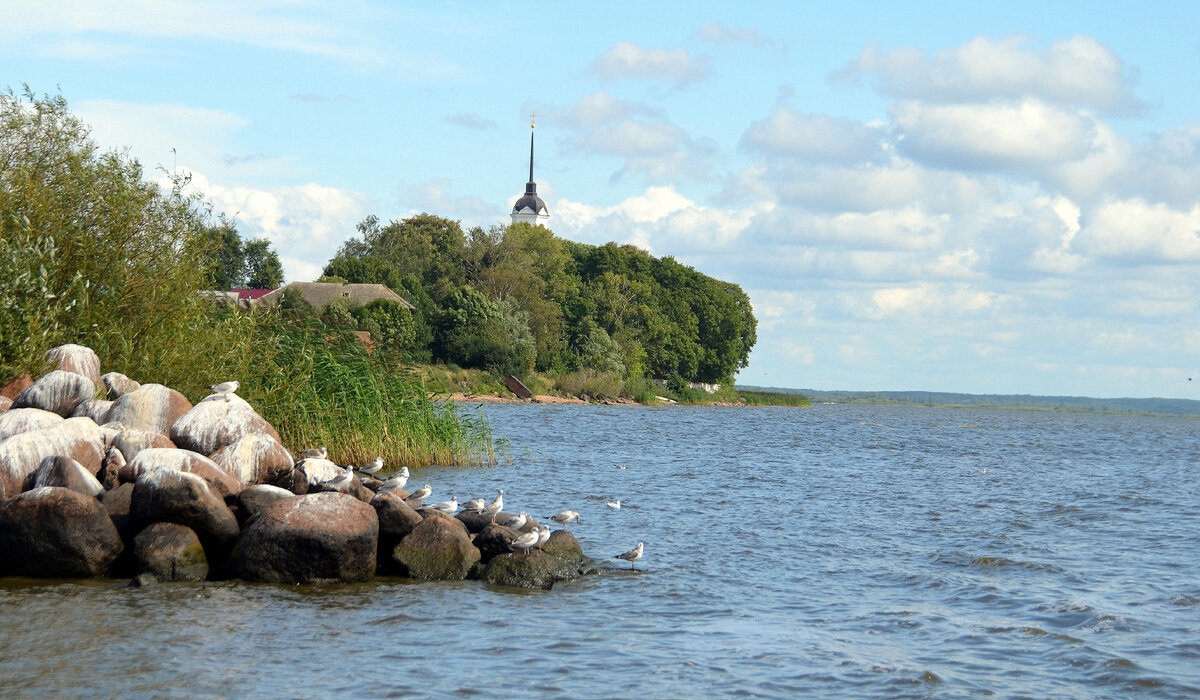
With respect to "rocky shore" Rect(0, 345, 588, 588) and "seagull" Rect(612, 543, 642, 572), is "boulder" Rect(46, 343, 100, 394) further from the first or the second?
"seagull" Rect(612, 543, 642, 572)

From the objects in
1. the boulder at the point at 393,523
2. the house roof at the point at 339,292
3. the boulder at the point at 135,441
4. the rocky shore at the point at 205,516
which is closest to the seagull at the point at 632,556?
the rocky shore at the point at 205,516

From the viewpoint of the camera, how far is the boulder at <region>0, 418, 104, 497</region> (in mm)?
14938

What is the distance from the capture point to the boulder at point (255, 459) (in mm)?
16500

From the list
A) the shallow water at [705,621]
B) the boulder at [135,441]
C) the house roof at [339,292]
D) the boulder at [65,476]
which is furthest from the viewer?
the house roof at [339,292]

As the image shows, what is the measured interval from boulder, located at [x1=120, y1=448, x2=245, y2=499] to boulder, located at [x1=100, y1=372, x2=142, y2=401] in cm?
368

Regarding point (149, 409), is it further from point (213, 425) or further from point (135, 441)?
point (135, 441)

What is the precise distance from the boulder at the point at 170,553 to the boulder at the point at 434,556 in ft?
8.20

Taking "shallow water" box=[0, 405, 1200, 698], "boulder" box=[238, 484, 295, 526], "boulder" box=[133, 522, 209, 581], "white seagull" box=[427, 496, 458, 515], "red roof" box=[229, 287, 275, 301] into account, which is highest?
"red roof" box=[229, 287, 275, 301]

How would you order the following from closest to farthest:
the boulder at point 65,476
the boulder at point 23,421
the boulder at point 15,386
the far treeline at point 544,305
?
1. the boulder at point 65,476
2. the boulder at point 23,421
3. the boulder at point 15,386
4. the far treeline at point 544,305

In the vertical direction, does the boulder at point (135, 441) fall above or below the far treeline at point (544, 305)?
below

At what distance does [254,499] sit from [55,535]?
245 centimetres

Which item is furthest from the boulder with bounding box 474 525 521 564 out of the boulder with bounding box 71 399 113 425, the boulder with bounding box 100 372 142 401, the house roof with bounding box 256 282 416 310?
the house roof with bounding box 256 282 416 310

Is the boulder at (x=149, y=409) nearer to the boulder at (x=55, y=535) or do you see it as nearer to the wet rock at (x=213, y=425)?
the wet rock at (x=213, y=425)

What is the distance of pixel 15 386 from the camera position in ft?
60.3
